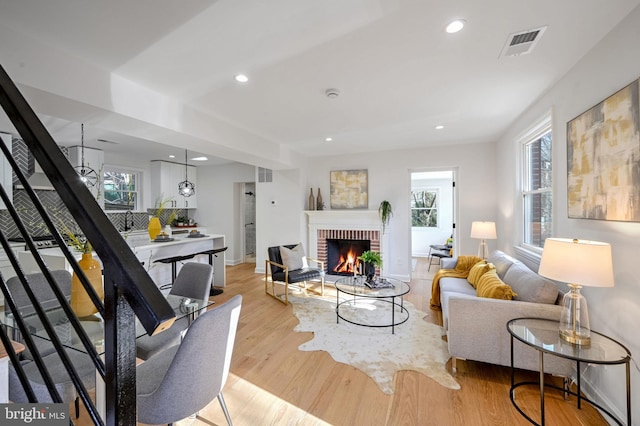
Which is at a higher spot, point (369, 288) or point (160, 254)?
point (160, 254)

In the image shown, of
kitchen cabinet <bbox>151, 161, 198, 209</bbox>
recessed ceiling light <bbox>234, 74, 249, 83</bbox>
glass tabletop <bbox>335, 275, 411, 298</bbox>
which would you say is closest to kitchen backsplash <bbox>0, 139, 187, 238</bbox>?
kitchen cabinet <bbox>151, 161, 198, 209</bbox>

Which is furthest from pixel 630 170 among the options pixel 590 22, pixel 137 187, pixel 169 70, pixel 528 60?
pixel 137 187

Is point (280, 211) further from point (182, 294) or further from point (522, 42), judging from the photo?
point (522, 42)

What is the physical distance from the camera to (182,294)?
2564 mm

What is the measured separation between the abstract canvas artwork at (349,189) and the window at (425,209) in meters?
2.90

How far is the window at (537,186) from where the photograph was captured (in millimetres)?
3068

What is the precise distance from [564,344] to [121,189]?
23.3 ft

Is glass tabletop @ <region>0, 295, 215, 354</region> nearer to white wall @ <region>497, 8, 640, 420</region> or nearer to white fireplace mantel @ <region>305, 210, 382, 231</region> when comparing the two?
white wall @ <region>497, 8, 640, 420</region>

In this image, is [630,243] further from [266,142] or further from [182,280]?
[266,142]

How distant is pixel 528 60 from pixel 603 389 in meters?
2.42

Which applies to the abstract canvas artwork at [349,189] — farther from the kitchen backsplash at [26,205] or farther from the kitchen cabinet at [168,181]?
the kitchen backsplash at [26,205]

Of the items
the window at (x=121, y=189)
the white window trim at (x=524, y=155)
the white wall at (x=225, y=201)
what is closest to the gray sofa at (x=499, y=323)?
the white window trim at (x=524, y=155)

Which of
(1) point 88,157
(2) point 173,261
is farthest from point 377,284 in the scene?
(1) point 88,157

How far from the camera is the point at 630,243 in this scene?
177 cm
